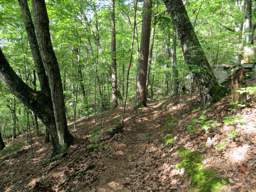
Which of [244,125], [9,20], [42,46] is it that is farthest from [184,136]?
[9,20]

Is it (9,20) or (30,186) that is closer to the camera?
(30,186)

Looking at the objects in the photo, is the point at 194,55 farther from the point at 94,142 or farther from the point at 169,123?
the point at 94,142

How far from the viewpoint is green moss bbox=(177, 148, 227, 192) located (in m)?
3.26

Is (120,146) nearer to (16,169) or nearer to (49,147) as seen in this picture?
(49,147)

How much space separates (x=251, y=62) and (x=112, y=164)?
5120 millimetres

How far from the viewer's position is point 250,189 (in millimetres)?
2936

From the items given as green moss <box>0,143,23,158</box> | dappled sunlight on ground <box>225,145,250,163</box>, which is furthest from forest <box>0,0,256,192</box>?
green moss <box>0,143,23,158</box>

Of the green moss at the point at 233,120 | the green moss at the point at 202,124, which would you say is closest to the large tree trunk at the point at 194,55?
the green moss at the point at 202,124

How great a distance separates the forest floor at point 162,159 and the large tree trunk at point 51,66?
0.55m

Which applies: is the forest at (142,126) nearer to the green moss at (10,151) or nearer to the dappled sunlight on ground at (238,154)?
the dappled sunlight on ground at (238,154)

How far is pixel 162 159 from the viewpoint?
4.73 metres

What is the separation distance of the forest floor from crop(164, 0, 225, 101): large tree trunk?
1.72ft

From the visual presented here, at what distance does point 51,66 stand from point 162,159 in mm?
3755

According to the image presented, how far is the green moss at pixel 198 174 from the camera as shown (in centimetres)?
326
